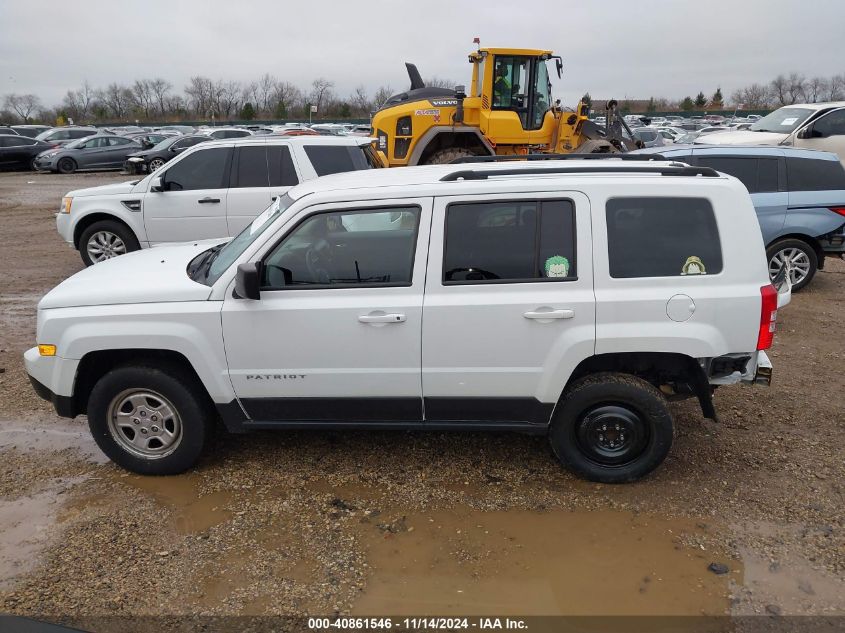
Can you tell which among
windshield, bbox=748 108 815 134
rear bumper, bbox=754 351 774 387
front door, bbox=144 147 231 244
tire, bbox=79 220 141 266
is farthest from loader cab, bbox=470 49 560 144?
rear bumper, bbox=754 351 774 387

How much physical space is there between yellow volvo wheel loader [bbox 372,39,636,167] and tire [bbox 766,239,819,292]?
4.39m

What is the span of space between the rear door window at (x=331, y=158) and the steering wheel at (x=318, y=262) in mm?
4940

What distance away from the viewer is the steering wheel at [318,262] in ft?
12.6

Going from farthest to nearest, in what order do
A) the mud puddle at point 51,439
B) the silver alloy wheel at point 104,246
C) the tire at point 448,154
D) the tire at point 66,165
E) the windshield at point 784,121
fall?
the tire at point 66,165
the windshield at point 784,121
the tire at point 448,154
the silver alloy wheel at point 104,246
the mud puddle at point 51,439

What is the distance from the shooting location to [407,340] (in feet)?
12.3

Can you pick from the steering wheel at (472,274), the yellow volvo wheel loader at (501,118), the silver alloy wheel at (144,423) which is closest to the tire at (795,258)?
the yellow volvo wheel loader at (501,118)

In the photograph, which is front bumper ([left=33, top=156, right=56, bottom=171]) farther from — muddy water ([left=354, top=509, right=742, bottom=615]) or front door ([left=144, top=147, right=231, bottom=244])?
muddy water ([left=354, top=509, right=742, bottom=615])

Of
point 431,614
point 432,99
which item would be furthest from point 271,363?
point 432,99

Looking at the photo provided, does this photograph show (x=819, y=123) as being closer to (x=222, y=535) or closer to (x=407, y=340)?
(x=407, y=340)

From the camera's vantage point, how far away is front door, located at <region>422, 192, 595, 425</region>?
370 cm

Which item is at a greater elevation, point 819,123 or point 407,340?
point 819,123

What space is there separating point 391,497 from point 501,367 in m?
1.05

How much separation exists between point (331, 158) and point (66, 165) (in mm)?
20796

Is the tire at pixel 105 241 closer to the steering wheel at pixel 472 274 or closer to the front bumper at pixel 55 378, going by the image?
the front bumper at pixel 55 378
